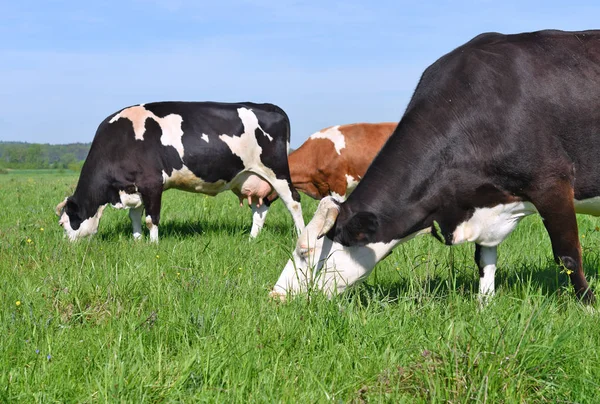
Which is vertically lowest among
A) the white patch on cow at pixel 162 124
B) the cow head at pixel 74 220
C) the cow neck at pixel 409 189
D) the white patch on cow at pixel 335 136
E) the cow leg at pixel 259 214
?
the cow leg at pixel 259 214

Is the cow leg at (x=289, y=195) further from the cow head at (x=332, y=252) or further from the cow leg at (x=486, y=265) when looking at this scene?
the cow head at (x=332, y=252)

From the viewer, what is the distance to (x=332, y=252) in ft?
16.0

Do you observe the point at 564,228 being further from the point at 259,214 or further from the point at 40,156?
the point at 40,156

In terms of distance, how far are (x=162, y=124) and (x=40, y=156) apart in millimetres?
Result: 129380

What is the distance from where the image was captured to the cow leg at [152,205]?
9359 millimetres

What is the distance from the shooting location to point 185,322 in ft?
13.0

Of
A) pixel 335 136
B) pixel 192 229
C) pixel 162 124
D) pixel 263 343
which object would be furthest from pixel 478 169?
pixel 335 136

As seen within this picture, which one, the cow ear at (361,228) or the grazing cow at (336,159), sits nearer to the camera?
the cow ear at (361,228)

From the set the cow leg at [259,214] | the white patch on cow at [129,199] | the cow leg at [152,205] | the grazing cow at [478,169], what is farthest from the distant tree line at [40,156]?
the grazing cow at [478,169]

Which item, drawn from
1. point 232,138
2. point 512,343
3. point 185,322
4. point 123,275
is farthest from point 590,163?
point 232,138

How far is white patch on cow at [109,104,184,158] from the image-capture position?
970cm

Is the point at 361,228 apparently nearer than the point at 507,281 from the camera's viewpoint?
Yes

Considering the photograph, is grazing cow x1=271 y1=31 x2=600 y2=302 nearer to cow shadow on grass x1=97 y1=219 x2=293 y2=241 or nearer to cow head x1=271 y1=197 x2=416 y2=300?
cow head x1=271 y1=197 x2=416 y2=300

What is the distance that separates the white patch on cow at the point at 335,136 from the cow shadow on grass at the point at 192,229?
2041 millimetres
